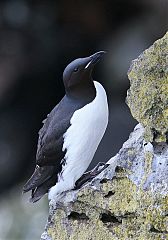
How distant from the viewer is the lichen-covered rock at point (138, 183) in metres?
4.22

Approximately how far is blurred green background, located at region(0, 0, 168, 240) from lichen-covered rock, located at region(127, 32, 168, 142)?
6720 mm

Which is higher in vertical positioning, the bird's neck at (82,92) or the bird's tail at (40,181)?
the bird's neck at (82,92)

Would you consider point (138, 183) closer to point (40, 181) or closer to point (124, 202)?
point (124, 202)

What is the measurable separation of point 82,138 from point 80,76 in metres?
0.37

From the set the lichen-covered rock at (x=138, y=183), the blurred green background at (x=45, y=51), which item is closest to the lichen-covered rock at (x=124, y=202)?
the lichen-covered rock at (x=138, y=183)

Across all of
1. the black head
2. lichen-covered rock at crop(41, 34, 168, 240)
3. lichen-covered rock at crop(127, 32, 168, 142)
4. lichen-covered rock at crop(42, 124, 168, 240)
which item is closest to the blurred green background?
the black head

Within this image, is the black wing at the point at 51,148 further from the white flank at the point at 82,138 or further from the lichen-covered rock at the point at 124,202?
the lichen-covered rock at the point at 124,202

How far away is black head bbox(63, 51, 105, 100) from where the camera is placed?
5.31m

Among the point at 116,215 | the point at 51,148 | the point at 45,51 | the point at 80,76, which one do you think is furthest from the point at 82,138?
the point at 45,51

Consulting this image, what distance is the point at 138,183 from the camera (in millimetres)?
4367

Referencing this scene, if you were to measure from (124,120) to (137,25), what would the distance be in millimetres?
1948

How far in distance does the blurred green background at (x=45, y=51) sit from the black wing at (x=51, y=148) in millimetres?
5453

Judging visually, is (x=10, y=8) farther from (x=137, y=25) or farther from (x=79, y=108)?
(x=79, y=108)

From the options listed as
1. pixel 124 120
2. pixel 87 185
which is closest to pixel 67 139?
pixel 87 185
